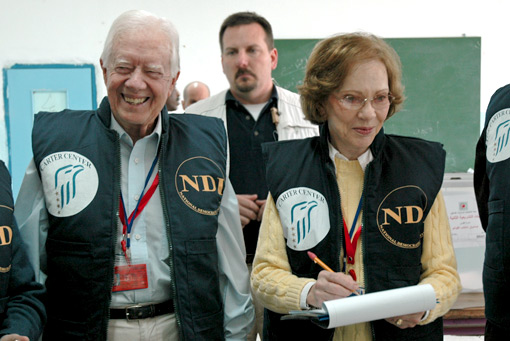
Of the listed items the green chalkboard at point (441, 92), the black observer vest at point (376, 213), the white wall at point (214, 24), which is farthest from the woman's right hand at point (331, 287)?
the white wall at point (214, 24)

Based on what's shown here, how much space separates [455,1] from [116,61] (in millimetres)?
4171

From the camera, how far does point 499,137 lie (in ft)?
5.35

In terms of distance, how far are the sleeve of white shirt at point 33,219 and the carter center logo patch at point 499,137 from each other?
4.94ft

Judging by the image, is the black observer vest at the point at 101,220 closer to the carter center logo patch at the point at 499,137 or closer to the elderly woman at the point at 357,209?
the elderly woman at the point at 357,209

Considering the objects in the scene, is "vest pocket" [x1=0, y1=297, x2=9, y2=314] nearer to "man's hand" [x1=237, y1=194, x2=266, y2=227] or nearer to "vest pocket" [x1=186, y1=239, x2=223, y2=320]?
"vest pocket" [x1=186, y1=239, x2=223, y2=320]

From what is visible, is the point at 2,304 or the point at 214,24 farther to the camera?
the point at 214,24

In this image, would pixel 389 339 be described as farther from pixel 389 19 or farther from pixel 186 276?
pixel 389 19

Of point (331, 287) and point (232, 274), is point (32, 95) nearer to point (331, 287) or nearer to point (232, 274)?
A: point (232, 274)

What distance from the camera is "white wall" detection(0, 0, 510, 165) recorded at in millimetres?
4445

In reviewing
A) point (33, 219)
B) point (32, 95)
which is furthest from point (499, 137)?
point (32, 95)

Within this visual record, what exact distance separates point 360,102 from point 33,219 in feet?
3.59

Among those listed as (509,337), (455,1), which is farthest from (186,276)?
(455,1)

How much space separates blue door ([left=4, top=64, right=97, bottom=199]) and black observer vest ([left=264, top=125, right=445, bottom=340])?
3411mm

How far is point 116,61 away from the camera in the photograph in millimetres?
1521
